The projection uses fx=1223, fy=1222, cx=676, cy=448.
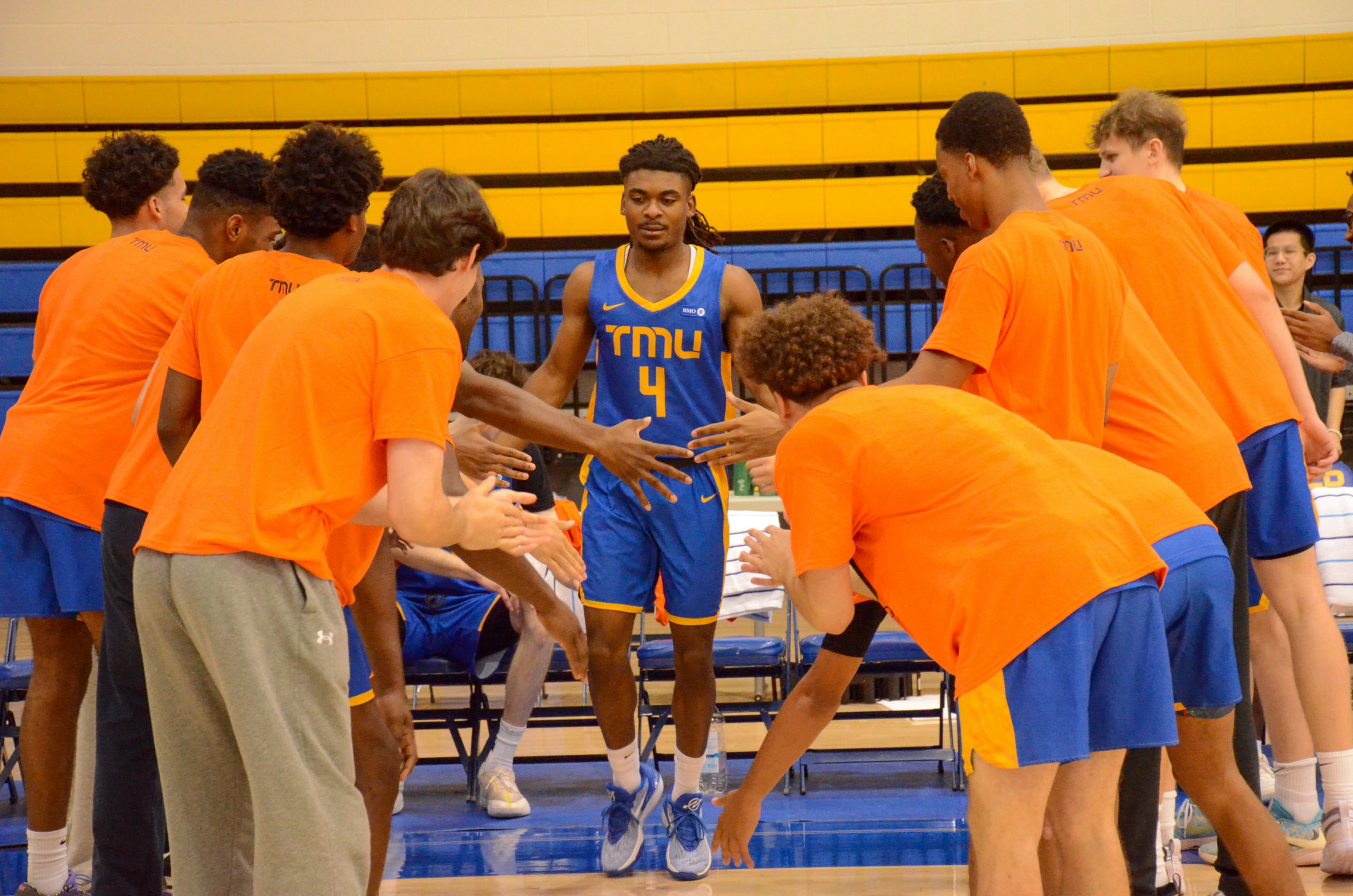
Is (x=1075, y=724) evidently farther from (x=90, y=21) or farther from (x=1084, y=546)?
(x=90, y=21)

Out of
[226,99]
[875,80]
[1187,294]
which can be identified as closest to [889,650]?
[1187,294]

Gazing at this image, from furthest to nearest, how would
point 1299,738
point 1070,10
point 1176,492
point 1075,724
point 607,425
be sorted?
point 1070,10
point 607,425
point 1299,738
point 1176,492
point 1075,724

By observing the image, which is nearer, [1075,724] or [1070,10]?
[1075,724]

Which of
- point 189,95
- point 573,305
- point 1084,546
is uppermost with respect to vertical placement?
point 189,95

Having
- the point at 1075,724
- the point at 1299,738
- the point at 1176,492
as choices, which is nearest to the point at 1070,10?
the point at 1299,738

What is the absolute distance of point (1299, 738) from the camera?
335 cm

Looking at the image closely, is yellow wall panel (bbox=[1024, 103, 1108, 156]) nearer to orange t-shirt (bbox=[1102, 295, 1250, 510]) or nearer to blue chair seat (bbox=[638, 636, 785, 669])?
blue chair seat (bbox=[638, 636, 785, 669])

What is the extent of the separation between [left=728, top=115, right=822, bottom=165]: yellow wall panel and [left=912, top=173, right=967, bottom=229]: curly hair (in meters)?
6.20

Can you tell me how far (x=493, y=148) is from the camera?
9.30 m

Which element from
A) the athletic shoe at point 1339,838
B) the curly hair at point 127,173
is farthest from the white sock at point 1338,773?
the curly hair at point 127,173

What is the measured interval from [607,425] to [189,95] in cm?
682

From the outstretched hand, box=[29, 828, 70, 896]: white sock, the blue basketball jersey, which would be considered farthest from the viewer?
the blue basketball jersey

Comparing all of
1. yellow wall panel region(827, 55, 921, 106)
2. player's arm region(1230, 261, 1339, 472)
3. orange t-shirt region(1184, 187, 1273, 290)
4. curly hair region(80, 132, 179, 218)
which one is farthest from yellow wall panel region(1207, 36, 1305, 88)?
curly hair region(80, 132, 179, 218)

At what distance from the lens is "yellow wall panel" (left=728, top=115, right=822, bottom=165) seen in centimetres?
912
